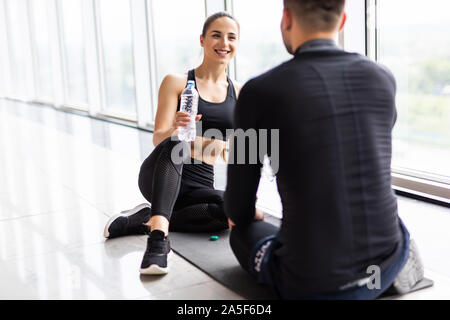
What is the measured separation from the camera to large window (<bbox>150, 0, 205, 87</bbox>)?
20.0 ft

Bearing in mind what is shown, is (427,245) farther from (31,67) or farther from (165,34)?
(31,67)

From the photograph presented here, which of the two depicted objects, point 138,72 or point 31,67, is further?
point 31,67

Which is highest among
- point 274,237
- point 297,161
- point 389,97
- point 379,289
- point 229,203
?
point 389,97

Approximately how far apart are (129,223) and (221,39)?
0.97m

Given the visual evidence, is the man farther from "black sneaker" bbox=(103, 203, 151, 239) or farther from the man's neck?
"black sneaker" bbox=(103, 203, 151, 239)

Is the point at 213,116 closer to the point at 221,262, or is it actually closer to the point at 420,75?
the point at 221,262

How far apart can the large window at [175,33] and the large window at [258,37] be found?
92 centimetres

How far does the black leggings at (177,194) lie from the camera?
2.36 meters

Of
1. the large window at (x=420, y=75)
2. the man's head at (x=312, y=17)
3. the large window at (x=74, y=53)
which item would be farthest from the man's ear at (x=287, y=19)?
the large window at (x=74, y=53)

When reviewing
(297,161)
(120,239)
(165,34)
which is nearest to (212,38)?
(120,239)

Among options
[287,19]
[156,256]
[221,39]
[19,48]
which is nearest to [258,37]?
[221,39]

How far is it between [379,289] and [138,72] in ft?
17.7
